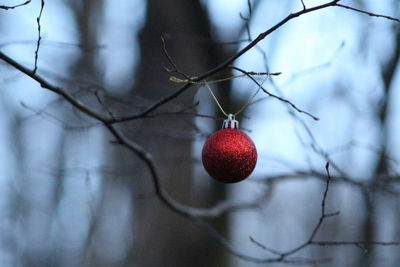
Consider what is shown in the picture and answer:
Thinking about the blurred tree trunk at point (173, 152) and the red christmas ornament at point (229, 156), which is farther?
the blurred tree trunk at point (173, 152)

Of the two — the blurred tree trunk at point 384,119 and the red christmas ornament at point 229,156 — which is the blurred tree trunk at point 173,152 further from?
the red christmas ornament at point 229,156

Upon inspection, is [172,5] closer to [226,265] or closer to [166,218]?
[166,218]

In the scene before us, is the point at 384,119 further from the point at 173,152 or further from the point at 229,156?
the point at 229,156

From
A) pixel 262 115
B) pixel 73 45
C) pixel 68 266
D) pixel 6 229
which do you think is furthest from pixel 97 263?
pixel 73 45

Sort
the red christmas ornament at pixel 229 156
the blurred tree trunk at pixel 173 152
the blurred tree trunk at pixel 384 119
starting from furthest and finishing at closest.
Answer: the blurred tree trunk at pixel 384 119 < the blurred tree trunk at pixel 173 152 < the red christmas ornament at pixel 229 156

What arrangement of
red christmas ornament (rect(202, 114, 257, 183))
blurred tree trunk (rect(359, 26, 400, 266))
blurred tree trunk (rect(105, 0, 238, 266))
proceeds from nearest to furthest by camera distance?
red christmas ornament (rect(202, 114, 257, 183))
blurred tree trunk (rect(105, 0, 238, 266))
blurred tree trunk (rect(359, 26, 400, 266))

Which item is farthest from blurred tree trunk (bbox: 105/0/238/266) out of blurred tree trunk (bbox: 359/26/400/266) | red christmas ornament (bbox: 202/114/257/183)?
red christmas ornament (bbox: 202/114/257/183)

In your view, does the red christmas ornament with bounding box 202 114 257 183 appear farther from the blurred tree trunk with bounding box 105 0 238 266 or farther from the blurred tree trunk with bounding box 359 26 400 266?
the blurred tree trunk with bounding box 359 26 400 266

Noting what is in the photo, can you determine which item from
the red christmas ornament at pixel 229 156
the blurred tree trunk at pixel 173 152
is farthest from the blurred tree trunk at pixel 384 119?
the red christmas ornament at pixel 229 156
